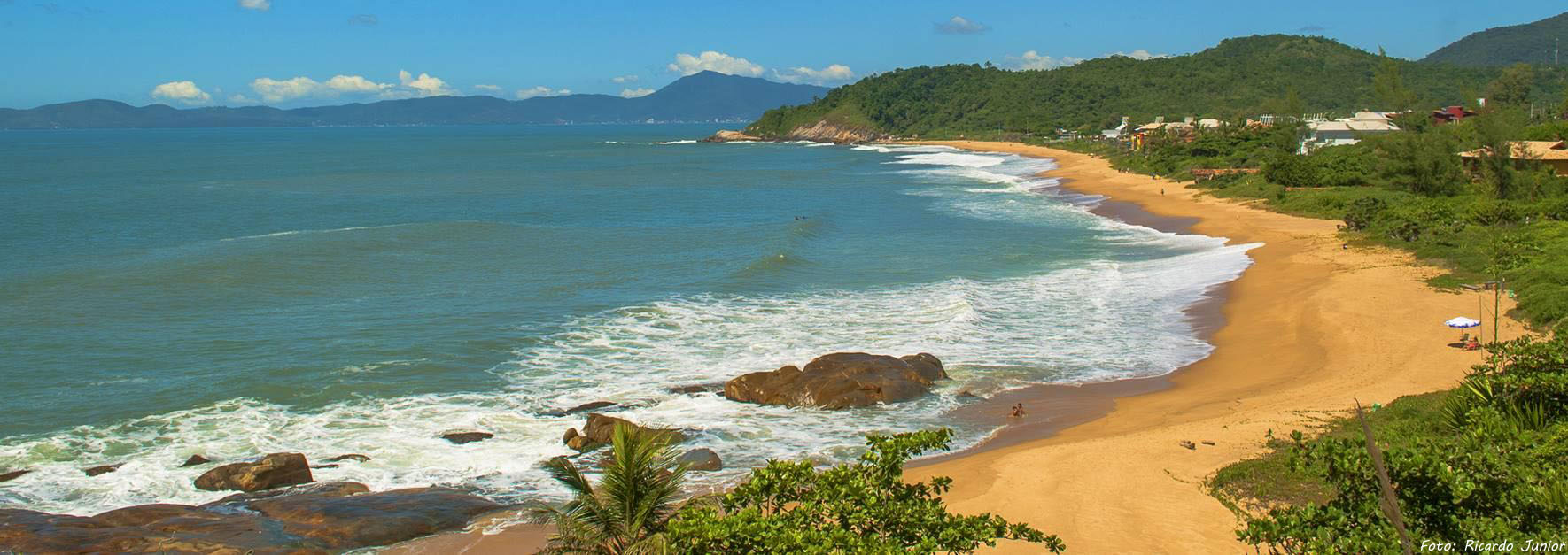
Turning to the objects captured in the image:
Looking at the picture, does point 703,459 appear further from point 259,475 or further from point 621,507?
point 621,507

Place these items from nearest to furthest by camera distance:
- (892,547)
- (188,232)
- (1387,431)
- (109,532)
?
(892,547) < (109,532) < (1387,431) < (188,232)

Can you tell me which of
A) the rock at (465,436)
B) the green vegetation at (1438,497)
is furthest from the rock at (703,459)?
the green vegetation at (1438,497)

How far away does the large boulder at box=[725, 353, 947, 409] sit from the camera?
2092cm

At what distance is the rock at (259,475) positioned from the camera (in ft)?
53.7

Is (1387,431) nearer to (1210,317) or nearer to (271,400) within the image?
(1210,317)

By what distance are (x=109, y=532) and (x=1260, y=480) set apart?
47.1ft

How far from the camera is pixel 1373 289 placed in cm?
2884

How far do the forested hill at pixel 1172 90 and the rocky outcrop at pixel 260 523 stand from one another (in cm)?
11842

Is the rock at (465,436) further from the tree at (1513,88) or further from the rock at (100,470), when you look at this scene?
the tree at (1513,88)

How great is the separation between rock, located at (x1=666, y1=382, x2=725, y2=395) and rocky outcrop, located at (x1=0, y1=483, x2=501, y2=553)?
6.46m

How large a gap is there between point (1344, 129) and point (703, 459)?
8219cm

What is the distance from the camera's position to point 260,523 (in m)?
14.5

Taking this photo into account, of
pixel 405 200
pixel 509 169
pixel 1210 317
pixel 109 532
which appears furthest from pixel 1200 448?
pixel 509 169

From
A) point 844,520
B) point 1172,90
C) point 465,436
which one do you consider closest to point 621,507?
point 844,520
